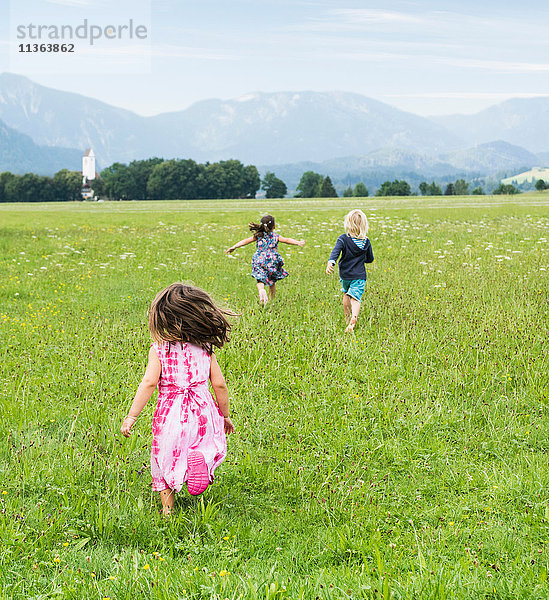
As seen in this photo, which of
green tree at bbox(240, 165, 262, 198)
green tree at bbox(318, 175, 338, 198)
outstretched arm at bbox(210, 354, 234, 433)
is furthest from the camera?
green tree at bbox(318, 175, 338, 198)

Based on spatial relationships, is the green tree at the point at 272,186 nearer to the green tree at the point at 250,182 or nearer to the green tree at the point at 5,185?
the green tree at the point at 250,182

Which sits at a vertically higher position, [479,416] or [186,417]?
[186,417]

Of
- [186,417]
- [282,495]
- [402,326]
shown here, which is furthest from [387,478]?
[402,326]

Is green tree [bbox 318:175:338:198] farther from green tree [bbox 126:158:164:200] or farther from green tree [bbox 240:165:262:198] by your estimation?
green tree [bbox 126:158:164:200]

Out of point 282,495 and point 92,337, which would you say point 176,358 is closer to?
point 282,495

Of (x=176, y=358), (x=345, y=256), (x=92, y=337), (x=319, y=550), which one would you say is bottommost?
(x=319, y=550)

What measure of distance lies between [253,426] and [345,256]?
4.14 m

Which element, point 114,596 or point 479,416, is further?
point 479,416

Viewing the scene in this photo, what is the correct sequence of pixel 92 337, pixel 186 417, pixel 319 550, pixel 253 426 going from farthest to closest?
pixel 92 337 → pixel 253 426 → pixel 186 417 → pixel 319 550

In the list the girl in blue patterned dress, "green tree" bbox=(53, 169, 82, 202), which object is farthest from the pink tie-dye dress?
"green tree" bbox=(53, 169, 82, 202)

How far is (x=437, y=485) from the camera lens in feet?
14.4

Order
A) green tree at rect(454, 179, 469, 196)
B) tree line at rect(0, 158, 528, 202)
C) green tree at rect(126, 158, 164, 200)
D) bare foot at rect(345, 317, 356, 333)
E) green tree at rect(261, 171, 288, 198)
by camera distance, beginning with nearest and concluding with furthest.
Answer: bare foot at rect(345, 317, 356, 333) → tree line at rect(0, 158, 528, 202) → green tree at rect(126, 158, 164, 200) → green tree at rect(261, 171, 288, 198) → green tree at rect(454, 179, 469, 196)

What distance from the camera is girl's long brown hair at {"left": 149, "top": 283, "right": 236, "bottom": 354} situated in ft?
12.5

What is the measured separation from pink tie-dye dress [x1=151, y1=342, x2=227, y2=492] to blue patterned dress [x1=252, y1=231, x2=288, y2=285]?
593cm
